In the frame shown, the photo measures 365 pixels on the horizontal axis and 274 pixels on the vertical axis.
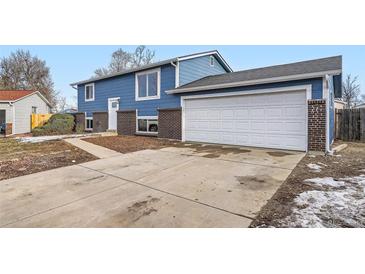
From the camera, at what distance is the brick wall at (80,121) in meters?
17.8

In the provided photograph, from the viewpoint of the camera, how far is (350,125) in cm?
1171

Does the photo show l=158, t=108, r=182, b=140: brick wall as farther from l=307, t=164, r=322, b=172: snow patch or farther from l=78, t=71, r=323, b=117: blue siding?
l=307, t=164, r=322, b=172: snow patch

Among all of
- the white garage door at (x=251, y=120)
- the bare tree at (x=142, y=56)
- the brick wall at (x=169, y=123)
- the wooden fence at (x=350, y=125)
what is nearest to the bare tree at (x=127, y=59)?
the bare tree at (x=142, y=56)

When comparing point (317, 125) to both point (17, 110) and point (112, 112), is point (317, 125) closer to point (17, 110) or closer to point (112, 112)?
point (112, 112)

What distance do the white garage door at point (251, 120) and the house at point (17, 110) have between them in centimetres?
1633

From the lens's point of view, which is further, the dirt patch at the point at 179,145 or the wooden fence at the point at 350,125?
the wooden fence at the point at 350,125

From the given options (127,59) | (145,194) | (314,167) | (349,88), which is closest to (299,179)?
(314,167)

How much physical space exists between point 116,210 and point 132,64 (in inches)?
1267

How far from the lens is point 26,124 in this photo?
20.5 metres

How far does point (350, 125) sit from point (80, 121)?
18659mm

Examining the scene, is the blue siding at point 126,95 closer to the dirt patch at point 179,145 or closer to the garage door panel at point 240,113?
the dirt patch at point 179,145

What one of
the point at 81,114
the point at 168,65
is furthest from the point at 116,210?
the point at 81,114

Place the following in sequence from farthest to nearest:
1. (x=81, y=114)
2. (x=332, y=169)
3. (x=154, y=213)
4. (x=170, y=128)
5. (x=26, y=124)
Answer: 1. (x=26, y=124)
2. (x=81, y=114)
3. (x=170, y=128)
4. (x=332, y=169)
5. (x=154, y=213)

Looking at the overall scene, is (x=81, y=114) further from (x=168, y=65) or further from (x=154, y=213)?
(x=154, y=213)
